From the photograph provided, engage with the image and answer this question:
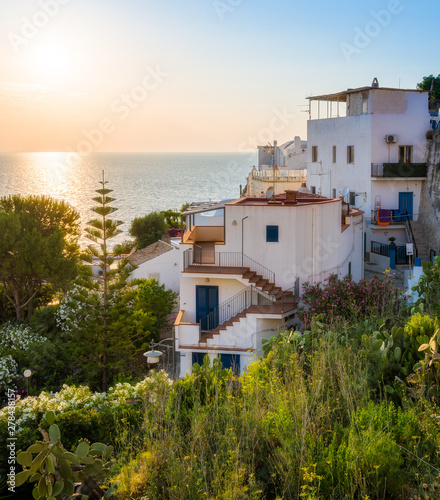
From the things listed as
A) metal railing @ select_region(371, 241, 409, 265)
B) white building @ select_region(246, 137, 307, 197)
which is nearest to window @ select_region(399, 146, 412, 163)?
metal railing @ select_region(371, 241, 409, 265)

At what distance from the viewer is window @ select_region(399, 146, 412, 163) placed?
29.1m

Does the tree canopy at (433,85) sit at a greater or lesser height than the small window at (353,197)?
greater

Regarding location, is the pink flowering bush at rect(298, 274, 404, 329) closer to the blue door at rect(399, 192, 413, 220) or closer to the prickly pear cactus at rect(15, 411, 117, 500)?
the prickly pear cactus at rect(15, 411, 117, 500)

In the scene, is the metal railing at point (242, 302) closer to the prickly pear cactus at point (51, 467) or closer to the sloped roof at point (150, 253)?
the sloped roof at point (150, 253)

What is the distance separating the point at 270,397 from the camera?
22.0ft

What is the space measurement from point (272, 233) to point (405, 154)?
550 inches

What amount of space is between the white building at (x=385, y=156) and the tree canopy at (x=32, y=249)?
14.0 meters

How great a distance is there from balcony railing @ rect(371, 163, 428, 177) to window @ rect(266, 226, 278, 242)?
12.1m

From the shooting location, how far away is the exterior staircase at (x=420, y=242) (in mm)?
27016

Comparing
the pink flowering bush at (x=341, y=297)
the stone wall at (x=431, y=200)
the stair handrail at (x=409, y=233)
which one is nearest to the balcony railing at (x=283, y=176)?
the stone wall at (x=431, y=200)

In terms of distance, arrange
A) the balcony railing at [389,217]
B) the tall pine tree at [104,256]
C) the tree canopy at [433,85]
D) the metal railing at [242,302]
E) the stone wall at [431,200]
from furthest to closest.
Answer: the tree canopy at [433,85] → the balcony railing at [389,217] → the stone wall at [431,200] → the tall pine tree at [104,256] → the metal railing at [242,302]

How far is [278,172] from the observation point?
44469 mm

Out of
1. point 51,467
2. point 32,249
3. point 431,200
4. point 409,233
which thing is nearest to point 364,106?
point 431,200

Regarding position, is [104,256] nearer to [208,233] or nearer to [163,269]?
[208,233]
